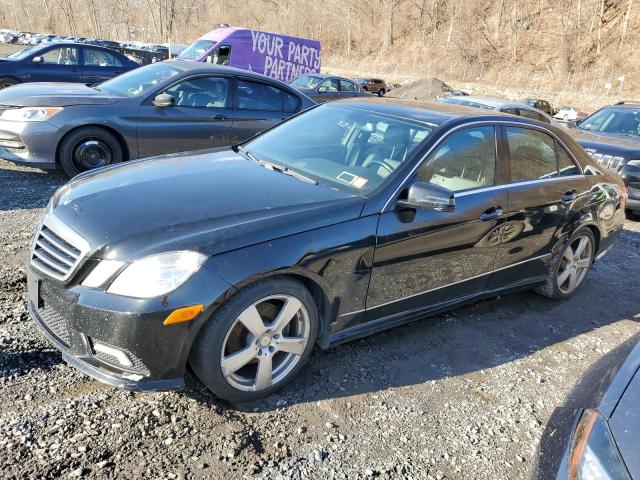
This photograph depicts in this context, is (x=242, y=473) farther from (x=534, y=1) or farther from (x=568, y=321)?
(x=534, y=1)

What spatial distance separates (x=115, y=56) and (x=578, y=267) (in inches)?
470

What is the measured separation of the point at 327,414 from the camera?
289 cm

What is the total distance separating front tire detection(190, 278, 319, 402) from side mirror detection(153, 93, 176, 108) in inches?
180

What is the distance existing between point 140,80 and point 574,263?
5.81m

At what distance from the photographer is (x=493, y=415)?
10.2ft

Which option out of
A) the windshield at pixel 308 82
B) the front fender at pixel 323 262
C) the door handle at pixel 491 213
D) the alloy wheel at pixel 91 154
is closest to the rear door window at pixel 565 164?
the door handle at pixel 491 213

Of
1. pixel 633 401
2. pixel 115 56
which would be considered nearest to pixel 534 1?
pixel 115 56

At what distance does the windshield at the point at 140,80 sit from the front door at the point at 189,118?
277 millimetres

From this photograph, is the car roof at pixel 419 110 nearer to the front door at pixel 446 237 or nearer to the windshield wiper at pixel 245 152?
the front door at pixel 446 237

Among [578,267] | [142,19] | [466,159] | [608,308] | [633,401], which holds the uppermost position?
[466,159]

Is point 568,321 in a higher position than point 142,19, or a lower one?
higher

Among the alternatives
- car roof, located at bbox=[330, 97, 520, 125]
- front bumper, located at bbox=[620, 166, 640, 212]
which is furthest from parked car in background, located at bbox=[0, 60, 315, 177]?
front bumper, located at bbox=[620, 166, 640, 212]

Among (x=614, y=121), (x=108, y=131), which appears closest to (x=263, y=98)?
(x=108, y=131)

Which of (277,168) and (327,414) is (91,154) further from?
(327,414)
